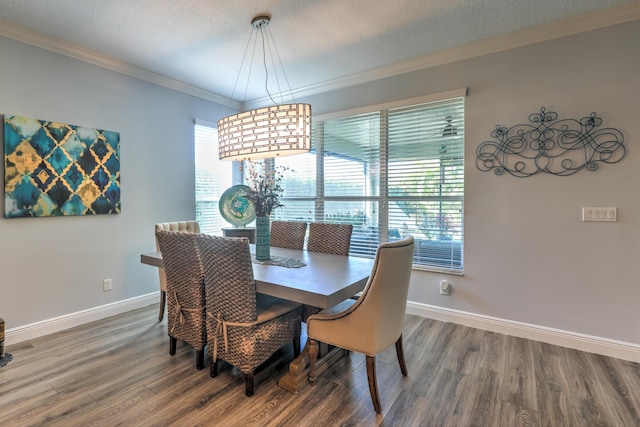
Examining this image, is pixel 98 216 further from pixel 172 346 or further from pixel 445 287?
pixel 445 287

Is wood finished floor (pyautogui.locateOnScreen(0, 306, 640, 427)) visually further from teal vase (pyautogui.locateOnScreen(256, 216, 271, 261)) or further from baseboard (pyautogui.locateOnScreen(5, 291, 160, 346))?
teal vase (pyautogui.locateOnScreen(256, 216, 271, 261))

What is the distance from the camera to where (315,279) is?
1963mm

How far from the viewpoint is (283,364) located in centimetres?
232

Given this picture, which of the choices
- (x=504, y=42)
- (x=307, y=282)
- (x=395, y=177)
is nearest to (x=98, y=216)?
(x=307, y=282)

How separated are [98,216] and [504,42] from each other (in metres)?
4.10

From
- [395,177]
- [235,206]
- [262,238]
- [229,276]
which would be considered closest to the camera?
[229,276]

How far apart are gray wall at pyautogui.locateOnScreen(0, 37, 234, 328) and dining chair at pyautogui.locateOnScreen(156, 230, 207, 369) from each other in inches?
54.2

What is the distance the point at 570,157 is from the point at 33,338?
4.72 metres

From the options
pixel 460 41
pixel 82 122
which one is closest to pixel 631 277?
pixel 460 41

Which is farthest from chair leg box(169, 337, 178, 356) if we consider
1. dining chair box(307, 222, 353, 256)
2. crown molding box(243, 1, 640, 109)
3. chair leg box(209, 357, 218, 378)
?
crown molding box(243, 1, 640, 109)

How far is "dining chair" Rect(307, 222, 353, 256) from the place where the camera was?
2887mm

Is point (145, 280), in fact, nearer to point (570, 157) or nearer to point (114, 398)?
point (114, 398)

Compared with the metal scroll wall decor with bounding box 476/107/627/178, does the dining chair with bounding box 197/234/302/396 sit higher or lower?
lower

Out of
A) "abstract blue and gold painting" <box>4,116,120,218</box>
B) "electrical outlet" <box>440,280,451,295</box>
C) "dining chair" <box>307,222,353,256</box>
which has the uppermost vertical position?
"abstract blue and gold painting" <box>4,116,120,218</box>
